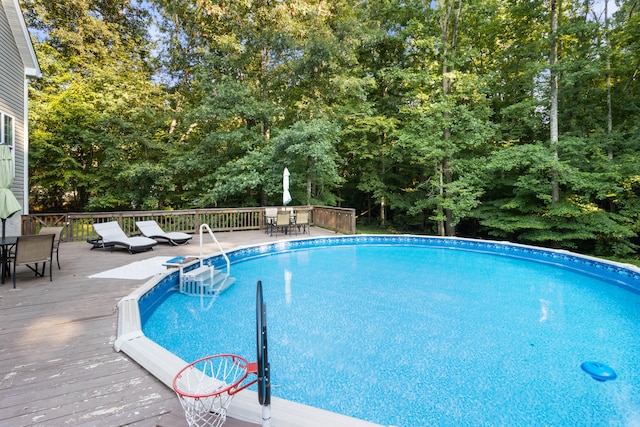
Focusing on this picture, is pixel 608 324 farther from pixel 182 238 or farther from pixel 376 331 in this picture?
pixel 182 238

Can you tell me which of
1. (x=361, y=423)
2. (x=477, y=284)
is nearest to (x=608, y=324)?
(x=477, y=284)

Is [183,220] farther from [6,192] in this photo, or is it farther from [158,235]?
[6,192]

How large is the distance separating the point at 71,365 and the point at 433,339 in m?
3.71

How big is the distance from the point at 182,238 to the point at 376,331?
A: 5.91 m

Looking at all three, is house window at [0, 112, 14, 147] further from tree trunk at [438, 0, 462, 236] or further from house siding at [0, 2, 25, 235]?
tree trunk at [438, 0, 462, 236]

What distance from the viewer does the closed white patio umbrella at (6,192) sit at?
445cm

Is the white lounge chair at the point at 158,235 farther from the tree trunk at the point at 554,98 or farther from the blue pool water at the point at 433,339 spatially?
the tree trunk at the point at 554,98

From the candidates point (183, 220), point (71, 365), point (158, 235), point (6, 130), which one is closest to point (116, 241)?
point (158, 235)

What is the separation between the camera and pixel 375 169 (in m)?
15.5

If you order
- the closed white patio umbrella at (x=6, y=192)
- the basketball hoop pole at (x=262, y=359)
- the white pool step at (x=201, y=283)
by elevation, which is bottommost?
the white pool step at (x=201, y=283)

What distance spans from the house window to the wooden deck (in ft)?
17.7

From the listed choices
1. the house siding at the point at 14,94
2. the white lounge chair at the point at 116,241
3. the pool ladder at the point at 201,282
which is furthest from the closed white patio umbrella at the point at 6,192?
the house siding at the point at 14,94

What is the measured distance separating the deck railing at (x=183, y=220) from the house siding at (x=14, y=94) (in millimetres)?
748

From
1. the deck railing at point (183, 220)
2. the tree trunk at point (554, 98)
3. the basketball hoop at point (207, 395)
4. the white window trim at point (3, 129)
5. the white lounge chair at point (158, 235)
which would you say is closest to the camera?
the basketball hoop at point (207, 395)
